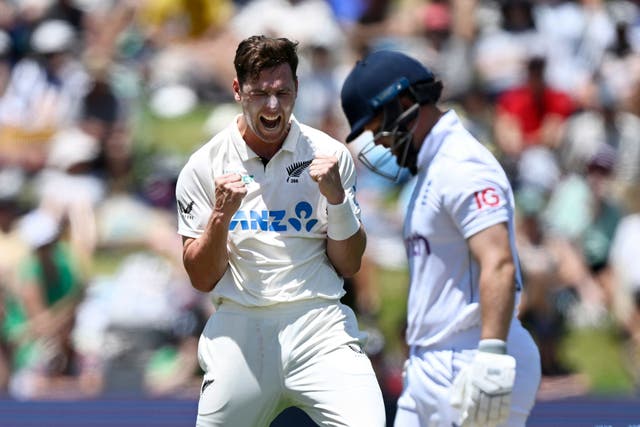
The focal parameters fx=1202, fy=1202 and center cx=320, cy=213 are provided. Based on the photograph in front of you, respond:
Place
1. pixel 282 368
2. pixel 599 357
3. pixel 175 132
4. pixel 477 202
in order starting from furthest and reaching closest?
pixel 175 132, pixel 599 357, pixel 282 368, pixel 477 202

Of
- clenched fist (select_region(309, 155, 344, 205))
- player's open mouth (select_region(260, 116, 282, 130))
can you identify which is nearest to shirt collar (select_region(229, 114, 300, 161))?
player's open mouth (select_region(260, 116, 282, 130))

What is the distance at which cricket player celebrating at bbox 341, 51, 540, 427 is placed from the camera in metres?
3.63

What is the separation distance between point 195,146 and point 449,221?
5480 mm

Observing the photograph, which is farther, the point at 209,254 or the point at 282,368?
the point at 282,368

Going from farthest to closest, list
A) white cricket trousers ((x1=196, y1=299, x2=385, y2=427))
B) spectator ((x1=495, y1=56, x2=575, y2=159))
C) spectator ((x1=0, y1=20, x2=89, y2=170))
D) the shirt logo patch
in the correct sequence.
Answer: spectator ((x1=0, y1=20, x2=89, y2=170)) → spectator ((x1=495, y1=56, x2=575, y2=159)) → the shirt logo patch → white cricket trousers ((x1=196, y1=299, x2=385, y2=427))

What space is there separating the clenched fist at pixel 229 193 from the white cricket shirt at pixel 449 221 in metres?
0.58

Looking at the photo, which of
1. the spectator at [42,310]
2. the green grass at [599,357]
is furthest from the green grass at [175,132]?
the green grass at [599,357]

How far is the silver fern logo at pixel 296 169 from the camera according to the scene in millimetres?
4168

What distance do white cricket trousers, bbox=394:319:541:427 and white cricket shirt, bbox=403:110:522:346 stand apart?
0.15 ft

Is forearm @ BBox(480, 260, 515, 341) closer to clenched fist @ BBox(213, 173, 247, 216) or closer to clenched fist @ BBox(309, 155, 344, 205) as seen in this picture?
clenched fist @ BBox(309, 155, 344, 205)

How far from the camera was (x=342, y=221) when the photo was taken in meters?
4.05

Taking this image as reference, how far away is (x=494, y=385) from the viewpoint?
359cm

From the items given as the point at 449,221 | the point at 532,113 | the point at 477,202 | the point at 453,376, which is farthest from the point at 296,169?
the point at 532,113

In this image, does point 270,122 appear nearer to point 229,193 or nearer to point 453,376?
point 229,193
